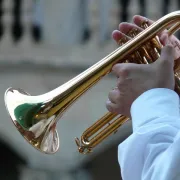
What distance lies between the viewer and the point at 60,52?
667cm

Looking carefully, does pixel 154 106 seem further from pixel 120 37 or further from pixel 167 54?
pixel 120 37

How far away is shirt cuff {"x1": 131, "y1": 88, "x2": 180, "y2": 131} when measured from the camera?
218cm

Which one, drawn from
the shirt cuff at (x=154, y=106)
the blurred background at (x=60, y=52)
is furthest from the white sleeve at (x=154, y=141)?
the blurred background at (x=60, y=52)

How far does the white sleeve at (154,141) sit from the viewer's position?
2105 mm

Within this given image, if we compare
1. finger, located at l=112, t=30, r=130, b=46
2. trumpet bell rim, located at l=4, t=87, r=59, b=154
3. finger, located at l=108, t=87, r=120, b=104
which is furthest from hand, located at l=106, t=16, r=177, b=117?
trumpet bell rim, located at l=4, t=87, r=59, b=154

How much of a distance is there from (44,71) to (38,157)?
2.18 ft

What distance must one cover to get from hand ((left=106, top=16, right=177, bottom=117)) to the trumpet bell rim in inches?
15.9

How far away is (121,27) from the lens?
266 cm

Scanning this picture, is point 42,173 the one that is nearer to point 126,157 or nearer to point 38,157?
point 38,157

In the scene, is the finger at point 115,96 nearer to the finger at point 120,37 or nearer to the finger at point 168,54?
the finger at point 168,54

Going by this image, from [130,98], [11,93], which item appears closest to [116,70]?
[130,98]

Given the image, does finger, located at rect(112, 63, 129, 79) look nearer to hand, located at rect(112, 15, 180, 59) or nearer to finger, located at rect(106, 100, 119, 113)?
finger, located at rect(106, 100, 119, 113)

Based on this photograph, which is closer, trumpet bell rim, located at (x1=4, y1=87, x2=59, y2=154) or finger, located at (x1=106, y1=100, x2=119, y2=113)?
finger, located at (x1=106, y1=100, x2=119, y2=113)

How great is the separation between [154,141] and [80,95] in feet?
1.65
